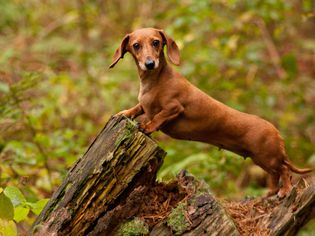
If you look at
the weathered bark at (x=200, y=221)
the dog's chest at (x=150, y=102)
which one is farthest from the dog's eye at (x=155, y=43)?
the weathered bark at (x=200, y=221)

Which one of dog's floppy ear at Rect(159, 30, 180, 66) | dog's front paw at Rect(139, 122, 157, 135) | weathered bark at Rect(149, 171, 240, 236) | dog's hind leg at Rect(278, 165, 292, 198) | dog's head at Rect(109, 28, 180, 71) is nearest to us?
weathered bark at Rect(149, 171, 240, 236)

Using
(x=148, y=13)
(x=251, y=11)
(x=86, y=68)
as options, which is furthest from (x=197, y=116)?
(x=148, y=13)

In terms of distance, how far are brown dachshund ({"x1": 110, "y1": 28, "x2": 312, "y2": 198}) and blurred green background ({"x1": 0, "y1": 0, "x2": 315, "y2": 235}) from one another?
1272 mm

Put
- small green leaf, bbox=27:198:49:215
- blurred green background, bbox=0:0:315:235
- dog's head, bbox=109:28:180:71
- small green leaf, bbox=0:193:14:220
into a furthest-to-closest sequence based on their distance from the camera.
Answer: blurred green background, bbox=0:0:315:235 < dog's head, bbox=109:28:180:71 < small green leaf, bbox=27:198:49:215 < small green leaf, bbox=0:193:14:220

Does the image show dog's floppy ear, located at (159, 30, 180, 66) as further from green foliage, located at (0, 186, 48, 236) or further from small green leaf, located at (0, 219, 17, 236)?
small green leaf, located at (0, 219, 17, 236)

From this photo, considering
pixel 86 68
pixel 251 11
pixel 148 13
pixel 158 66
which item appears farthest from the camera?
pixel 148 13

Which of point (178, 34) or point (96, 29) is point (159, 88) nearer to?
point (178, 34)

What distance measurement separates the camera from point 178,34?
9141 mm

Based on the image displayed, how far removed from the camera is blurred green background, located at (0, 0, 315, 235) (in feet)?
21.2

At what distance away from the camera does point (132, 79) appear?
10.9 metres

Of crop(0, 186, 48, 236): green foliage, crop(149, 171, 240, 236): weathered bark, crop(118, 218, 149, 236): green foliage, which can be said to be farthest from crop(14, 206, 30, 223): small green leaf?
crop(149, 171, 240, 236): weathered bark

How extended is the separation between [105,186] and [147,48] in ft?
4.18

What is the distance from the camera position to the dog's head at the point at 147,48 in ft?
13.9

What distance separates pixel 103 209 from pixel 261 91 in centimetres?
630
